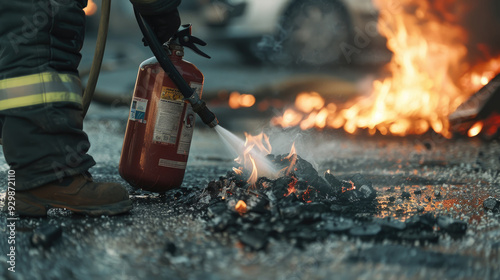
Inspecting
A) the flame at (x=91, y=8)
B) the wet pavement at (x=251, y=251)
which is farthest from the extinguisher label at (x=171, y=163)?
the flame at (x=91, y=8)

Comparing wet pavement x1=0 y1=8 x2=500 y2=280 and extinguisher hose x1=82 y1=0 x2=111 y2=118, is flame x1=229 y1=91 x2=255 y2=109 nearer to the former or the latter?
wet pavement x1=0 y1=8 x2=500 y2=280

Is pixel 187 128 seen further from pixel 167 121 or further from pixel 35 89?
pixel 35 89

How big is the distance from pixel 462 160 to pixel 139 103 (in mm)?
2873

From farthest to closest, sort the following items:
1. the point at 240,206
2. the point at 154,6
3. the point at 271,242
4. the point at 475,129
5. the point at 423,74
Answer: the point at 423,74 < the point at 475,129 < the point at 154,6 < the point at 240,206 < the point at 271,242

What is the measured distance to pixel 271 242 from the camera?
6.88 feet

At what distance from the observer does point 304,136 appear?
11.6 feet

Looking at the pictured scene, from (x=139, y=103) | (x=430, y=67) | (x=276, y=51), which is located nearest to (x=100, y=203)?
(x=139, y=103)

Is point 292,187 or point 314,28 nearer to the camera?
point 292,187

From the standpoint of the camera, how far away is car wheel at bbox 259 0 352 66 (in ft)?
21.9

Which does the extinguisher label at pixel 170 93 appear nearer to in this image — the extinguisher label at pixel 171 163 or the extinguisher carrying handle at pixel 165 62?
the extinguisher carrying handle at pixel 165 62

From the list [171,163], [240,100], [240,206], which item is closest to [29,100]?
[171,163]

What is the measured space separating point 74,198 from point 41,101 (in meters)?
0.52

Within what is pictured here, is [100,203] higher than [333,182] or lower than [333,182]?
lower

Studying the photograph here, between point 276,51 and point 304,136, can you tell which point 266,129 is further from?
point 276,51
